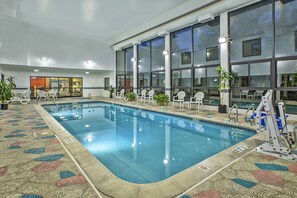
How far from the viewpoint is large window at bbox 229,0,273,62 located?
19.0 feet

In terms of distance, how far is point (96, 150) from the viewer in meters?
3.51

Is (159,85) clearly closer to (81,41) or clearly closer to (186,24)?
(186,24)

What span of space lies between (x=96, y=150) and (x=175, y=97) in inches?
234

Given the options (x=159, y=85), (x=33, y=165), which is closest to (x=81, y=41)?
(x=159, y=85)

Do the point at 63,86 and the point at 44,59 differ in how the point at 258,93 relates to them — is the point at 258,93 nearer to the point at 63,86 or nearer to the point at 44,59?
the point at 44,59

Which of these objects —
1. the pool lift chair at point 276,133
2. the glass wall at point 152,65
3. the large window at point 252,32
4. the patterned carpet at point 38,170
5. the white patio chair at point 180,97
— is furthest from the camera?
the glass wall at point 152,65

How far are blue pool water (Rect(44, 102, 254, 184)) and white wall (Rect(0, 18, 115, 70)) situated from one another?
7.43 metres

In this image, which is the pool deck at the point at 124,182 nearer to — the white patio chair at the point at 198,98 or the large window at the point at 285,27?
the large window at the point at 285,27

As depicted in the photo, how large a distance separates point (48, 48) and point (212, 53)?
9.95 metres

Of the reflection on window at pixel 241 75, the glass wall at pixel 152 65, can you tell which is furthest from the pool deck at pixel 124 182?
the glass wall at pixel 152 65

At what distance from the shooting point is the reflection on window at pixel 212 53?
287 inches

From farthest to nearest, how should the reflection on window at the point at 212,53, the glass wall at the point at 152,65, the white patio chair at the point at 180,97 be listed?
the glass wall at the point at 152,65
the white patio chair at the point at 180,97
the reflection on window at the point at 212,53

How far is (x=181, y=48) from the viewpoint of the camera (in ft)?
28.5

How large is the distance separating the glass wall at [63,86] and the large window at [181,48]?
362 inches
